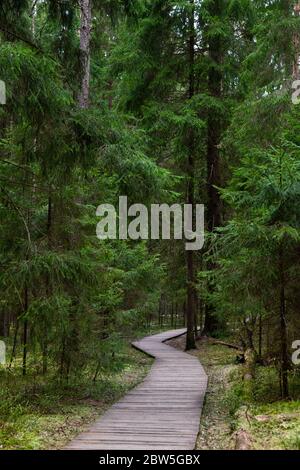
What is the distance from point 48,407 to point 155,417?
1.84 m

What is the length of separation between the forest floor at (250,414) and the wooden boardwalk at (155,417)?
9.3 inches

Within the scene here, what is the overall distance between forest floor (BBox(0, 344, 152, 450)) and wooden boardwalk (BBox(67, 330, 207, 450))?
0.32 metres

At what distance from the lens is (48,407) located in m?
8.41

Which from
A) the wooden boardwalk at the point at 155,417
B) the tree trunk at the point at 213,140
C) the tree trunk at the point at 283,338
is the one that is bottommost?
the wooden boardwalk at the point at 155,417

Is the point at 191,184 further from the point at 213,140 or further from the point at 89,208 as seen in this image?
the point at 89,208

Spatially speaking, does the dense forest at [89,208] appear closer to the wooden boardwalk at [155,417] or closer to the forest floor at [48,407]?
the forest floor at [48,407]

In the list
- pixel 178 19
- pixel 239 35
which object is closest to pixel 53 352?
pixel 178 19

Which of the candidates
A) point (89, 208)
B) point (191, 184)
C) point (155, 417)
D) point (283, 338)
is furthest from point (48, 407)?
point (191, 184)

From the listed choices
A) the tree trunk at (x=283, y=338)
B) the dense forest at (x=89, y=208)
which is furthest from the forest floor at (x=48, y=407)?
the tree trunk at (x=283, y=338)

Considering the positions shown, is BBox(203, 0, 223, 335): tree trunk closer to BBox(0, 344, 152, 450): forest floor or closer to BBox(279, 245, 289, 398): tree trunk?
BBox(0, 344, 152, 450): forest floor

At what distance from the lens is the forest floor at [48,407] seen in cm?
641

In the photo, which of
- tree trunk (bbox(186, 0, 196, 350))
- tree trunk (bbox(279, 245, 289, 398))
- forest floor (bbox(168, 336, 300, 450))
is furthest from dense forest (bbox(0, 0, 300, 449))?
tree trunk (bbox(186, 0, 196, 350))

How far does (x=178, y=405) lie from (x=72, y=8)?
7.37 m

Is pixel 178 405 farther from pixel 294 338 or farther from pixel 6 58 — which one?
pixel 6 58
